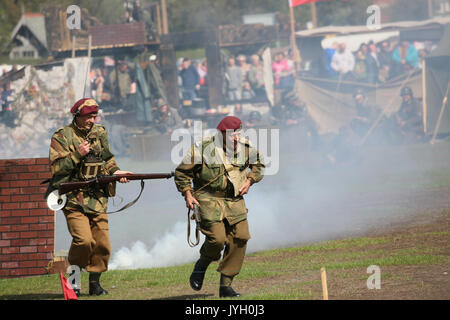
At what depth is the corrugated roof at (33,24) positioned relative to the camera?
42750 mm

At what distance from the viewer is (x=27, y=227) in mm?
9547

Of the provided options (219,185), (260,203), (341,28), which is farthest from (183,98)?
(219,185)

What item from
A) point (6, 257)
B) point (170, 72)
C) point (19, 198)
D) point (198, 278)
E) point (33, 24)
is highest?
point (33, 24)

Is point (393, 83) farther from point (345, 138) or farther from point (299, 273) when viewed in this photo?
point (299, 273)

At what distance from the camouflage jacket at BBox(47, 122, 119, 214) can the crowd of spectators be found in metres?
17.6

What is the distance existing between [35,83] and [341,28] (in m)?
12.3

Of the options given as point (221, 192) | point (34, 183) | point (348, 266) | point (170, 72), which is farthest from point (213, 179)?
point (170, 72)

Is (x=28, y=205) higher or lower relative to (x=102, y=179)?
lower

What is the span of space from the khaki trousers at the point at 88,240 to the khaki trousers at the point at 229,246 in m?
1.11

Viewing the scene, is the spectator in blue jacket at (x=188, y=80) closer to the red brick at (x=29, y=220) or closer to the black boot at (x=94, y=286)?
the red brick at (x=29, y=220)

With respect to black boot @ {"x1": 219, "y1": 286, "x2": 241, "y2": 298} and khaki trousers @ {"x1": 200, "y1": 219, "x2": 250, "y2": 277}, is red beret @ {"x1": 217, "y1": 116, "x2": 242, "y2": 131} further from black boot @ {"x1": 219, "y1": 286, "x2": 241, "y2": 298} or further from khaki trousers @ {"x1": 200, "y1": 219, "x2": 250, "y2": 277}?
black boot @ {"x1": 219, "y1": 286, "x2": 241, "y2": 298}

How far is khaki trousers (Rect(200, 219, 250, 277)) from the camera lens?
23.5ft

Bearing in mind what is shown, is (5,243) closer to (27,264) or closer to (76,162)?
(27,264)

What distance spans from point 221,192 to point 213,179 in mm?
153
